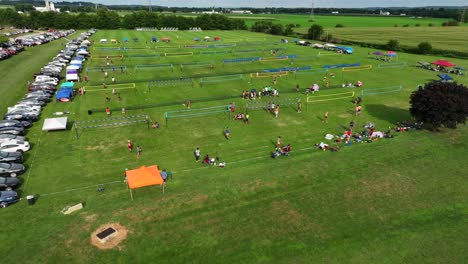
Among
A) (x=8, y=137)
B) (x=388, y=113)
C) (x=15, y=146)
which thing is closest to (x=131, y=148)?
(x=15, y=146)

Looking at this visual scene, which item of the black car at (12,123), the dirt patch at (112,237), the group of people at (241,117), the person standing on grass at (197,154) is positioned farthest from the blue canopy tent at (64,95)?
the dirt patch at (112,237)

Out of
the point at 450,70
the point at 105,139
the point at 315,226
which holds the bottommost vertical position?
the point at 315,226

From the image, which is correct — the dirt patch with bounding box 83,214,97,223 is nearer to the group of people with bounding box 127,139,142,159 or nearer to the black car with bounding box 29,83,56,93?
the group of people with bounding box 127,139,142,159

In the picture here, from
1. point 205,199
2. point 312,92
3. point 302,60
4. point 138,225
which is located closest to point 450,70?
point 302,60

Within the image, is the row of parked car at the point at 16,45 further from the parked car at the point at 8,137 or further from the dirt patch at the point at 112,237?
the dirt patch at the point at 112,237

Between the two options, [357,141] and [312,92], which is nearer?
[357,141]

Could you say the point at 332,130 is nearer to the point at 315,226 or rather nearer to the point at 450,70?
the point at 315,226

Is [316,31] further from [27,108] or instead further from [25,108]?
[25,108]
